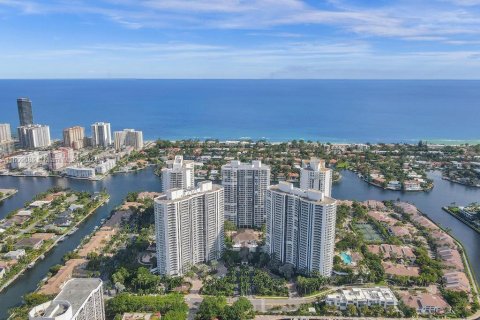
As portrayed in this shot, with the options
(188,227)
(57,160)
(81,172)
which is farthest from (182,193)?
(57,160)

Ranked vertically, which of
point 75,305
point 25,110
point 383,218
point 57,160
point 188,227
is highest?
point 25,110

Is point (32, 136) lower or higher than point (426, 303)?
higher

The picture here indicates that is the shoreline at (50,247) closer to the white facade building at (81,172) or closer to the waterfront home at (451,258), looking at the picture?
the white facade building at (81,172)

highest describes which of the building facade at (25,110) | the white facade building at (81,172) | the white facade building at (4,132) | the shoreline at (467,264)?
the building facade at (25,110)

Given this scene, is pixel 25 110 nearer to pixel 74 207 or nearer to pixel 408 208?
pixel 74 207

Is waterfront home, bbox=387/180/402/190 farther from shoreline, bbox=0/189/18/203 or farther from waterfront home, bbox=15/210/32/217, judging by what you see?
shoreline, bbox=0/189/18/203

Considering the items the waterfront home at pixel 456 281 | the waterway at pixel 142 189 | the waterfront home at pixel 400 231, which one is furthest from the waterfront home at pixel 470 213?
the waterfront home at pixel 456 281
